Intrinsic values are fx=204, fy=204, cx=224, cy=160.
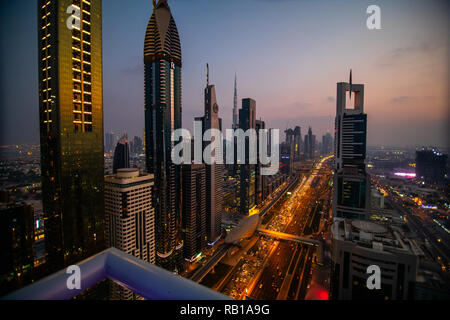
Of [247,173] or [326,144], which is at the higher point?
[326,144]

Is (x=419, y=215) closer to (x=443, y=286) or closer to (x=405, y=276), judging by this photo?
(x=405, y=276)

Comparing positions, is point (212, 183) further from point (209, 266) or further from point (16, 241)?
point (16, 241)

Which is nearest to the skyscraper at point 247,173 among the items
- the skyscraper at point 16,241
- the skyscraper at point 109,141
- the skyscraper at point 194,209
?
the skyscraper at point 194,209

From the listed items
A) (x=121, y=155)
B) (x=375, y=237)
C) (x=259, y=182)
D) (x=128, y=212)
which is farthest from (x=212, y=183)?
(x=375, y=237)

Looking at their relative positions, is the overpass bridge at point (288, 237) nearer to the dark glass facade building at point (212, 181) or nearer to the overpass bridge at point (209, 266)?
the overpass bridge at point (209, 266)

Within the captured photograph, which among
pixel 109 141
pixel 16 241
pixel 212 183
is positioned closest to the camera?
pixel 16 241

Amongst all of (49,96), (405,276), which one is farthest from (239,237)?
(49,96)

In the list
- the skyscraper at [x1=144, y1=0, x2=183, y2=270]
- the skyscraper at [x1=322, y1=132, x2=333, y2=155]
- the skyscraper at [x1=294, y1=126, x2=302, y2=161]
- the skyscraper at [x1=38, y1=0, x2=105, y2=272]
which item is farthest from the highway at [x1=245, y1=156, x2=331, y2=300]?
the skyscraper at [x1=322, y1=132, x2=333, y2=155]
